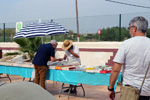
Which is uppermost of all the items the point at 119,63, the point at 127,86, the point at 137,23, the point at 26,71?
the point at 137,23

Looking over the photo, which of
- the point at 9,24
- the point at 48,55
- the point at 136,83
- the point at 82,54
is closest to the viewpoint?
the point at 136,83

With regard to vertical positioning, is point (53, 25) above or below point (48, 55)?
above

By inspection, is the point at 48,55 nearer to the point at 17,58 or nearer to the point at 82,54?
the point at 17,58

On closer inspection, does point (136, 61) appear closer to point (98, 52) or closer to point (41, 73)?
point (41, 73)

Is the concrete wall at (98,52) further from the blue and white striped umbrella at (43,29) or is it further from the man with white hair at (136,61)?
the man with white hair at (136,61)

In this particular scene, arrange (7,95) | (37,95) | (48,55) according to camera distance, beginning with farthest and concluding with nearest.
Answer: (48,55) → (37,95) → (7,95)

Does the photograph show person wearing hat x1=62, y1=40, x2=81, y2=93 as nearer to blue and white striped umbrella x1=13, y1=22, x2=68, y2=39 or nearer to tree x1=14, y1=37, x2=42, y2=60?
blue and white striped umbrella x1=13, y1=22, x2=68, y2=39

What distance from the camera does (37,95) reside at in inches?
103

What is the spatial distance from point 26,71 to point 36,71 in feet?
2.80

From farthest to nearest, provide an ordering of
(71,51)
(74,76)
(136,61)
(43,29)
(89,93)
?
(43,29) < (89,93) < (71,51) < (74,76) < (136,61)

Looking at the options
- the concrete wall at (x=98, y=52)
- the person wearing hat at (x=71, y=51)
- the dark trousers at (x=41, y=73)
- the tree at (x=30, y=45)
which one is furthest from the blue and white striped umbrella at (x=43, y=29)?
the concrete wall at (x=98, y=52)

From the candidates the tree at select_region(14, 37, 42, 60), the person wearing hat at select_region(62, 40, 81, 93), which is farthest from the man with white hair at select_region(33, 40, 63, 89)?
the tree at select_region(14, 37, 42, 60)

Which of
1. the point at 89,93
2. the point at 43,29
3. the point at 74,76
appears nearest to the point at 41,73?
the point at 74,76

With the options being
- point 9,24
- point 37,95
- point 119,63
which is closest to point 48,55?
point 119,63
